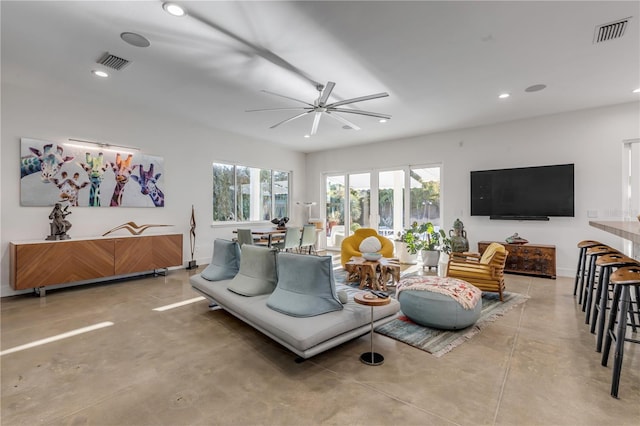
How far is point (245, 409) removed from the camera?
1820 mm

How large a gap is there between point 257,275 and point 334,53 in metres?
2.61

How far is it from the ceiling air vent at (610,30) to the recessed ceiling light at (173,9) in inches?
155

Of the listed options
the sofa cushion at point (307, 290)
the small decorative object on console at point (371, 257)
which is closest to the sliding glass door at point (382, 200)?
the small decorative object on console at point (371, 257)

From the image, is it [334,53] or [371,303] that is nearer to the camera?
[371,303]

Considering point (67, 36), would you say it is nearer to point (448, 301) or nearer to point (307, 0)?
point (307, 0)

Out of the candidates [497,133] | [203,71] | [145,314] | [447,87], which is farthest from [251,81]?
[497,133]

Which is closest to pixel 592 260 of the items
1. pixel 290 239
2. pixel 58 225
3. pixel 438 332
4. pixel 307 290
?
pixel 438 332

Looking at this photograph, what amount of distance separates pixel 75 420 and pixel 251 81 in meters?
3.88

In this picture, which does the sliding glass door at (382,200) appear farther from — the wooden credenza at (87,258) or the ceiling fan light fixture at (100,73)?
the ceiling fan light fixture at (100,73)

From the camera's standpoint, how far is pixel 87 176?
16.0 feet

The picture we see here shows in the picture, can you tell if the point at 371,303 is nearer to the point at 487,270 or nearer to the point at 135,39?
the point at 487,270

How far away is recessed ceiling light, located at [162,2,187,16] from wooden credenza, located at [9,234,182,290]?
362cm

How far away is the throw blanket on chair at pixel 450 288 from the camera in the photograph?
293 centimetres

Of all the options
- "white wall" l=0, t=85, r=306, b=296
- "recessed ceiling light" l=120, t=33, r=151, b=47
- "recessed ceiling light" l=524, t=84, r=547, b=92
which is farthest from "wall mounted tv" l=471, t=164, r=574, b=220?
"recessed ceiling light" l=120, t=33, r=151, b=47
